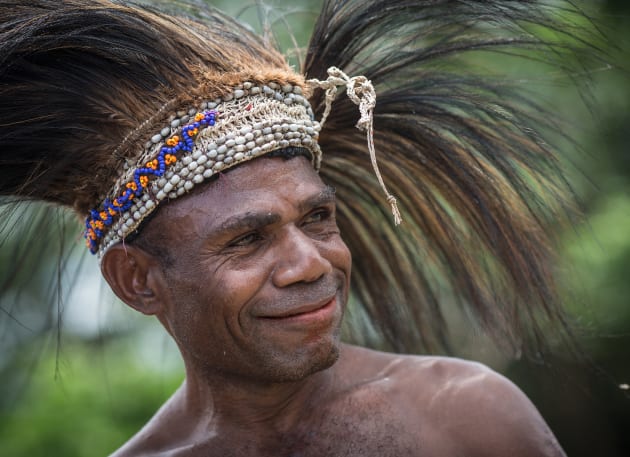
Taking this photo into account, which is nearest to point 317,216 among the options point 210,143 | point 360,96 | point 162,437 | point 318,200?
point 318,200

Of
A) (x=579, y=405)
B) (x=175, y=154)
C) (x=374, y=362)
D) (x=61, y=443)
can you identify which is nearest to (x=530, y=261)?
(x=374, y=362)

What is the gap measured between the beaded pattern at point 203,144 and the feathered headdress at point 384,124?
1.2 inches

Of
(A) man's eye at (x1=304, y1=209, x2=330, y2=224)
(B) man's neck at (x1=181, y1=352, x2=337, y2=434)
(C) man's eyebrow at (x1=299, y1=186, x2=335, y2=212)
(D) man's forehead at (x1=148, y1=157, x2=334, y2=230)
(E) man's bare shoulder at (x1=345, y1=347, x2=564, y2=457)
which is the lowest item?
(E) man's bare shoulder at (x1=345, y1=347, x2=564, y2=457)

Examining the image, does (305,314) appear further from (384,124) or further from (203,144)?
(384,124)

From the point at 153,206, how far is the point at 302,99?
2.00 ft

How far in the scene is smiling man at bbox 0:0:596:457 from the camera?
8.94 feet

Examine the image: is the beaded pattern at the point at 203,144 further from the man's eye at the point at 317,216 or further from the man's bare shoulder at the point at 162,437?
the man's bare shoulder at the point at 162,437

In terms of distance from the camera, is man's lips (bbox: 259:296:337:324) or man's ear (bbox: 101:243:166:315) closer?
man's lips (bbox: 259:296:337:324)

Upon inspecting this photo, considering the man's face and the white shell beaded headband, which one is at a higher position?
the white shell beaded headband

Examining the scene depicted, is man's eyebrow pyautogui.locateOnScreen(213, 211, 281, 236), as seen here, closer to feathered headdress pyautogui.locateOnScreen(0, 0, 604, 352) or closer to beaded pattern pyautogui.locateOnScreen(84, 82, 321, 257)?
beaded pattern pyautogui.locateOnScreen(84, 82, 321, 257)

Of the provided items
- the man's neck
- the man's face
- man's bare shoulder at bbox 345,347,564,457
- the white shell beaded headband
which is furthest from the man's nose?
man's bare shoulder at bbox 345,347,564,457

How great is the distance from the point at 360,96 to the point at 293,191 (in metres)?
0.60

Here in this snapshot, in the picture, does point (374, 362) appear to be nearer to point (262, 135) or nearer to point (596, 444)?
point (262, 135)

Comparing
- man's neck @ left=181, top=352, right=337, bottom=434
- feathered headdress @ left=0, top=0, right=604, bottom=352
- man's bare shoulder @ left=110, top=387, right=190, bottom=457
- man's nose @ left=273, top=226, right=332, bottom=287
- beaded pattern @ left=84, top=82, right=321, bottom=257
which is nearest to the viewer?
man's nose @ left=273, top=226, right=332, bottom=287
